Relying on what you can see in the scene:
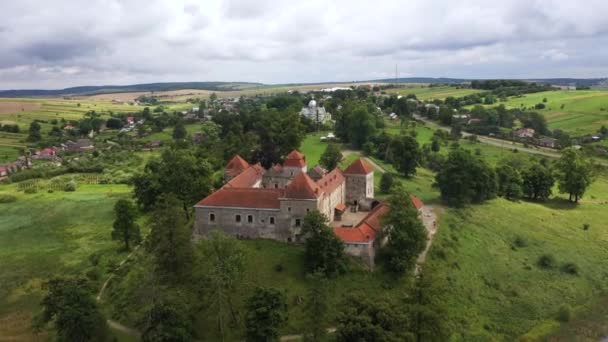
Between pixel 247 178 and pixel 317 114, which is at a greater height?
pixel 317 114

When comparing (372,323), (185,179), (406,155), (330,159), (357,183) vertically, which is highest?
(185,179)

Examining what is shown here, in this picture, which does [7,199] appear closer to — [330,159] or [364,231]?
[330,159]

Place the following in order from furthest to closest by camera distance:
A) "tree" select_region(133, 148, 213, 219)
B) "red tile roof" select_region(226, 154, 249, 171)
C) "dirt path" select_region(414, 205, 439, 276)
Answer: "red tile roof" select_region(226, 154, 249, 171) → "tree" select_region(133, 148, 213, 219) → "dirt path" select_region(414, 205, 439, 276)

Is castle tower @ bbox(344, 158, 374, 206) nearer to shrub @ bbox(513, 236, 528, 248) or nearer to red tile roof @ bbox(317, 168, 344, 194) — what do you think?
red tile roof @ bbox(317, 168, 344, 194)

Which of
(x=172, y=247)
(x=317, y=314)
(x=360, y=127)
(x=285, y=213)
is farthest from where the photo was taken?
(x=360, y=127)

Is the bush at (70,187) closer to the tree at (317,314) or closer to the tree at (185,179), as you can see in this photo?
the tree at (185,179)

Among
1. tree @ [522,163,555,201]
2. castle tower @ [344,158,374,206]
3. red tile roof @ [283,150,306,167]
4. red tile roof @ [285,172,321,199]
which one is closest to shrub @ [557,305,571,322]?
castle tower @ [344,158,374,206]

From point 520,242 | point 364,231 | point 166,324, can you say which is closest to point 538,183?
point 520,242
